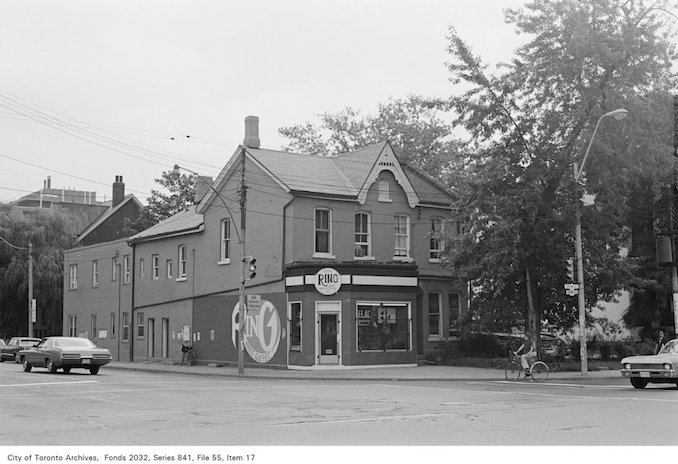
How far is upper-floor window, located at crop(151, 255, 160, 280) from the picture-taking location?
1843 inches

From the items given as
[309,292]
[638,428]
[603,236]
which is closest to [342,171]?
[309,292]

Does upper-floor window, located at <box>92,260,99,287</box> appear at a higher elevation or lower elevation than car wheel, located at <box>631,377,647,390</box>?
higher

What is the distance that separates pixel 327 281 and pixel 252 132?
1182 cm

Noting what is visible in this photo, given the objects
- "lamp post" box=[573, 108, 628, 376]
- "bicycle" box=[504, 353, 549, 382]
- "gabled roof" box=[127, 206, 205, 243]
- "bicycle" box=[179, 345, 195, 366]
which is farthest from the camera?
"gabled roof" box=[127, 206, 205, 243]

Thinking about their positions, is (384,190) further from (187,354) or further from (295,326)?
(187,354)

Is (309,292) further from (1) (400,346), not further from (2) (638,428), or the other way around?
(2) (638,428)

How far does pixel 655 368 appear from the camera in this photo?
2236 centimetres

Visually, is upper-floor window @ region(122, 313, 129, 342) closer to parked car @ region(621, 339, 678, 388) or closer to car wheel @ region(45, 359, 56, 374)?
car wheel @ region(45, 359, 56, 374)

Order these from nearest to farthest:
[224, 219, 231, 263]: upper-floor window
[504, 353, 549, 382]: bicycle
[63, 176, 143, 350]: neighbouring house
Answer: [504, 353, 549, 382]: bicycle, [224, 219, 231, 263]: upper-floor window, [63, 176, 143, 350]: neighbouring house

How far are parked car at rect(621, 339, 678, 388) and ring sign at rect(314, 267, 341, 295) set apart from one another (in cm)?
1427

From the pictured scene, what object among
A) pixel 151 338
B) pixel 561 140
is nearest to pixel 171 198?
pixel 151 338

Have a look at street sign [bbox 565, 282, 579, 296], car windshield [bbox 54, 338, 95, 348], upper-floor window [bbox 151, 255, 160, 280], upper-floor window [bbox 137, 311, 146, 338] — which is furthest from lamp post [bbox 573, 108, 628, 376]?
upper-floor window [bbox 137, 311, 146, 338]

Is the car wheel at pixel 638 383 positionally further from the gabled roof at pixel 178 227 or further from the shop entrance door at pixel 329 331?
the gabled roof at pixel 178 227

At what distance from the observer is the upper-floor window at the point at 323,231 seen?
3719cm
